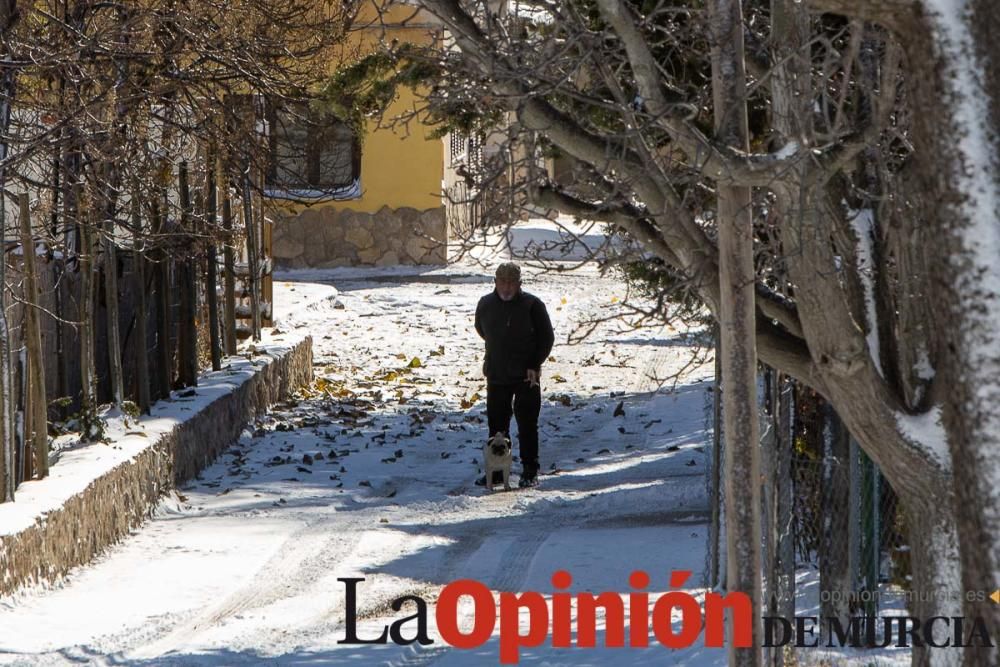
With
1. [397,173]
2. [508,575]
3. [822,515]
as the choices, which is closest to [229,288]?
[508,575]

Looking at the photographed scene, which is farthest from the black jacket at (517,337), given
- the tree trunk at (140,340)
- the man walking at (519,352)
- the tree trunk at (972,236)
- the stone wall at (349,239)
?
the stone wall at (349,239)

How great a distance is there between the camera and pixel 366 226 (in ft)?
90.5

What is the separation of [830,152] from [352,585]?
344 centimetres

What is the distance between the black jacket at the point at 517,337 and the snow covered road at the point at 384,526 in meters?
0.89

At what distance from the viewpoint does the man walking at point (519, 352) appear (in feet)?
36.1

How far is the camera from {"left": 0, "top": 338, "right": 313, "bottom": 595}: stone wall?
7.44m

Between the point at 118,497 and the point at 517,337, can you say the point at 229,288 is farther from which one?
the point at 118,497

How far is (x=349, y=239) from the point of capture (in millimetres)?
27797

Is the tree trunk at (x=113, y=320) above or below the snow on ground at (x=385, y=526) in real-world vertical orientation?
above

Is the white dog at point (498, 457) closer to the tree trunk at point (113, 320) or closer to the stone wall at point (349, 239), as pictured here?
the tree trunk at point (113, 320)

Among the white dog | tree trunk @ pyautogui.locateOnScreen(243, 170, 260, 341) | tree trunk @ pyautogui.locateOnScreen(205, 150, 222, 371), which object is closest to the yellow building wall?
tree trunk @ pyautogui.locateOnScreen(243, 170, 260, 341)

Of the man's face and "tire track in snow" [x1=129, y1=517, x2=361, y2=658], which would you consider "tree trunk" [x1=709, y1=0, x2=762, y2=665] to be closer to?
"tire track in snow" [x1=129, y1=517, x2=361, y2=658]

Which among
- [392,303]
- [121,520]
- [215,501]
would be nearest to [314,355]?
[392,303]

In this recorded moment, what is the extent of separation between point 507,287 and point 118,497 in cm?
352
